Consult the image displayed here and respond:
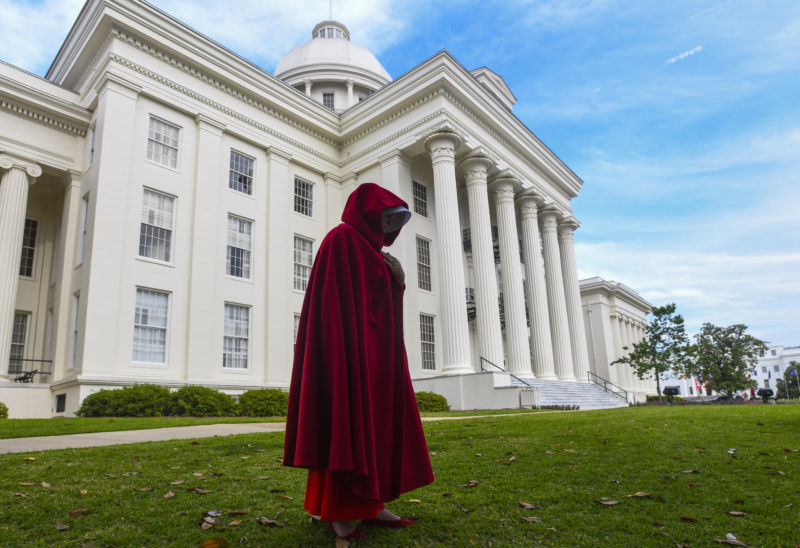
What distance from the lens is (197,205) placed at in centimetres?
2091

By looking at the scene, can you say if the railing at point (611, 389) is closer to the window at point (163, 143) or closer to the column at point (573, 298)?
the column at point (573, 298)

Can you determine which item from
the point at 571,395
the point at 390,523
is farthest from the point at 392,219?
the point at 571,395

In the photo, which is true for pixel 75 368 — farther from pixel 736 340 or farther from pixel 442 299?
pixel 736 340

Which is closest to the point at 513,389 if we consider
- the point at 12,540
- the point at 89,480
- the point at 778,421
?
the point at 778,421

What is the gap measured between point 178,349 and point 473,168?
50.2 ft

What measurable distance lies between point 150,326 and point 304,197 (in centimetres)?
986

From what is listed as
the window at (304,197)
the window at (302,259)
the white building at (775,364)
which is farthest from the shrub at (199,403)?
the white building at (775,364)

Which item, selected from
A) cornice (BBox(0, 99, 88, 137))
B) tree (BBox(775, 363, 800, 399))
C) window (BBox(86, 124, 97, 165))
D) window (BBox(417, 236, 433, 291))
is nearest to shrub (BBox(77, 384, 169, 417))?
window (BBox(86, 124, 97, 165))

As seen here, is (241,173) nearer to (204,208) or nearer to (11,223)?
(204,208)

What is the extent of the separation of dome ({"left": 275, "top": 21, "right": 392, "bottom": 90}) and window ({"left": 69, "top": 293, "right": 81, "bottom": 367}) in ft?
87.2

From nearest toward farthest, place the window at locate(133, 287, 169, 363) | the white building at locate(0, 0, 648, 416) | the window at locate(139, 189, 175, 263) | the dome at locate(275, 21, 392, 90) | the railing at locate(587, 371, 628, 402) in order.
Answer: the window at locate(133, 287, 169, 363) → the white building at locate(0, 0, 648, 416) → the window at locate(139, 189, 175, 263) → the railing at locate(587, 371, 628, 402) → the dome at locate(275, 21, 392, 90)

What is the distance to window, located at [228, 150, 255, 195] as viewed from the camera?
905 inches

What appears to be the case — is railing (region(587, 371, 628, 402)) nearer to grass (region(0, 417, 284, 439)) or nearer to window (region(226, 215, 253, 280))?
window (region(226, 215, 253, 280))

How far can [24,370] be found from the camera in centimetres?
2127
